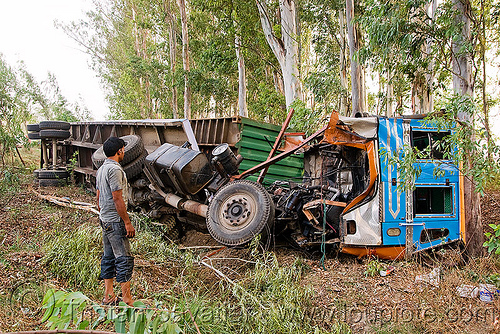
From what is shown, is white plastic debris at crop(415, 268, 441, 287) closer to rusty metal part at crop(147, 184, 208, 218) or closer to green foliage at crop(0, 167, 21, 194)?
rusty metal part at crop(147, 184, 208, 218)

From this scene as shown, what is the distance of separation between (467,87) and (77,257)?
5.97 m

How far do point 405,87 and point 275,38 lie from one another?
14.3ft

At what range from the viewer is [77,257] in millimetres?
4098

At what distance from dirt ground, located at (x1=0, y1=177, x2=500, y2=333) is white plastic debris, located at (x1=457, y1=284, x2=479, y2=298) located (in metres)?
0.06

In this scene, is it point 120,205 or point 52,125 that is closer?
point 120,205

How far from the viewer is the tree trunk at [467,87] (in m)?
5.07

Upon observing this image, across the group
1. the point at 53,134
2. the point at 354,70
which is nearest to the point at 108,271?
the point at 53,134

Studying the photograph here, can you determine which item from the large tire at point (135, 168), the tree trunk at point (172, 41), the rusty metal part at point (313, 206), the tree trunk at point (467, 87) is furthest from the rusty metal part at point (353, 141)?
the tree trunk at point (172, 41)

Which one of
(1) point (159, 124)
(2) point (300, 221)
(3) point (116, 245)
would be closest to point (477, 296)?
(2) point (300, 221)

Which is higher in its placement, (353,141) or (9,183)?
(353,141)

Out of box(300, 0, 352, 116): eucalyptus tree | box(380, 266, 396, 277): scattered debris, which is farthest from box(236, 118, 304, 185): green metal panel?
box(300, 0, 352, 116): eucalyptus tree

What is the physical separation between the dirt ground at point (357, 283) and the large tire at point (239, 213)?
25cm

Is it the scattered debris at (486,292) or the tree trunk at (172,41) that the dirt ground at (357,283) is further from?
the tree trunk at (172,41)

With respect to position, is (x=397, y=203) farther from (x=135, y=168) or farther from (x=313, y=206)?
(x=135, y=168)
